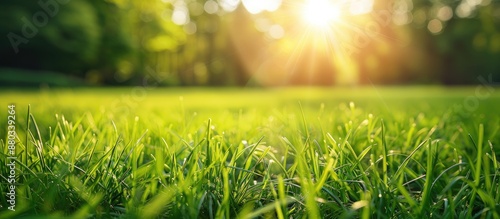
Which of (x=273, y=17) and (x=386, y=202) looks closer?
(x=386, y=202)

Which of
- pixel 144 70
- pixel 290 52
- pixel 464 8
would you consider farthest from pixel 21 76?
pixel 464 8

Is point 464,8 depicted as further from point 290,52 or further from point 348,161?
point 348,161

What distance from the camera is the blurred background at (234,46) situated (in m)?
25.7

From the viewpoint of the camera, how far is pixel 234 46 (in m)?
38.2

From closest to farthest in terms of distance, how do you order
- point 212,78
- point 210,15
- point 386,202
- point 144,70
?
point 386,202
point 144,70
point 210,15
point 212,78

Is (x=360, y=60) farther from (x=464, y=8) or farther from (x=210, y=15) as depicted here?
(x=210, y=15)

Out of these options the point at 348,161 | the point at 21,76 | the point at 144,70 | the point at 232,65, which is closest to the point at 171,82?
the point at 144,70

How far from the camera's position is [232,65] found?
38719 mm

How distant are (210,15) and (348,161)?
37.6 metres

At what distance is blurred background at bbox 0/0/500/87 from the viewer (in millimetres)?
25734

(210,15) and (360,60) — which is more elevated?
(210,15)

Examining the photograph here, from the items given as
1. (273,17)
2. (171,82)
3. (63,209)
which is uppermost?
(273,17)

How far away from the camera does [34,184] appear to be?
36.7 inches

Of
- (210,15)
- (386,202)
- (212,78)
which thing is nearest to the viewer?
(386,202)
